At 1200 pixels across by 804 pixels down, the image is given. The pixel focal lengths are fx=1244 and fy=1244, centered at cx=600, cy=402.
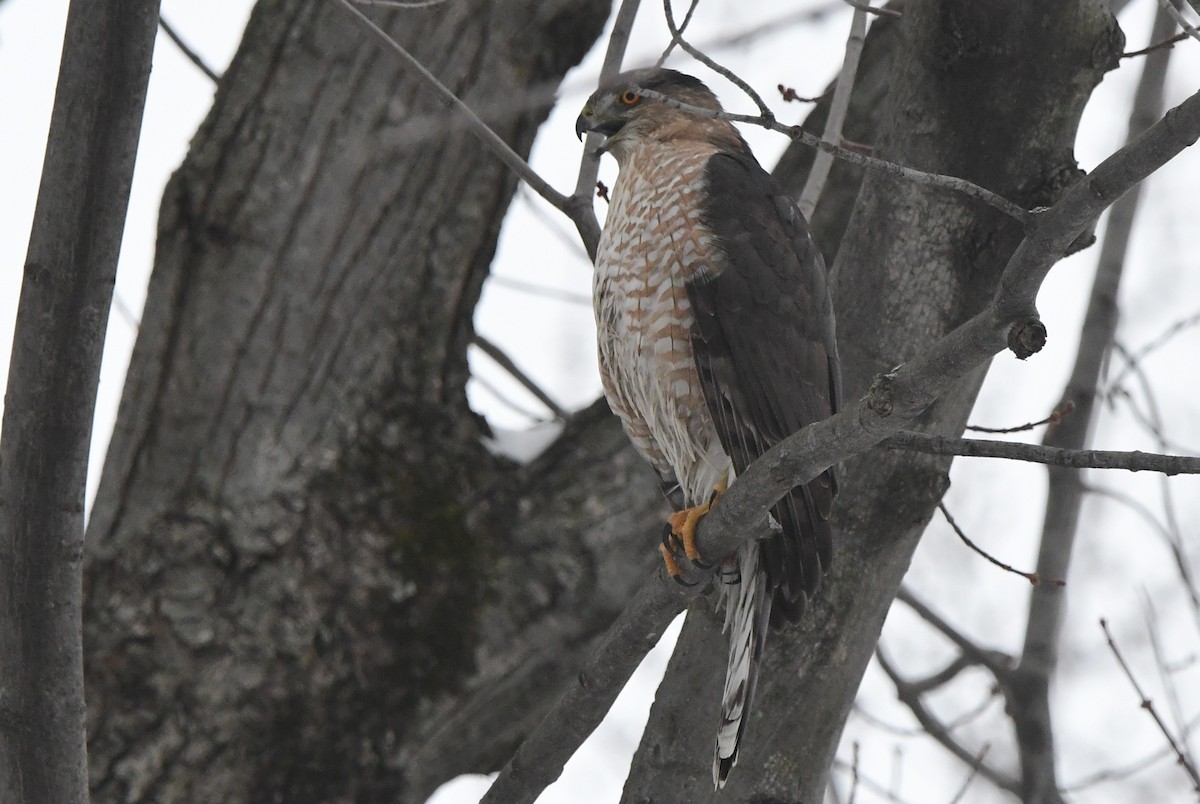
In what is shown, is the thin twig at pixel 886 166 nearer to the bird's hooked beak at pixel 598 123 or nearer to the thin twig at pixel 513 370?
Result: the bird's hooked beak at pixel 598 123

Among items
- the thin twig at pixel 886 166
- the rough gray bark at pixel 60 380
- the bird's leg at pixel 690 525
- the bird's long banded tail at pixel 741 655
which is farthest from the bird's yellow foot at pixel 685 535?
the rough gray bark at pixel 60 380

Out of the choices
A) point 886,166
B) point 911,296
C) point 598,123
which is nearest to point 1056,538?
point 911,296

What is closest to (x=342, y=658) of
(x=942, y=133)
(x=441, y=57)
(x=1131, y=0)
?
(x=441, y=57)

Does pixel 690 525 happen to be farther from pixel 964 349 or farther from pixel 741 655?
pixel 964 349

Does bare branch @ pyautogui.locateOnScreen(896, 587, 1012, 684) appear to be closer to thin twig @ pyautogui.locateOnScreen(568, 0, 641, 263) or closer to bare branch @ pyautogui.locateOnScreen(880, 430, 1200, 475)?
thin twig @ pyautogui.locateOnScreen(568, 0, 641, 263)

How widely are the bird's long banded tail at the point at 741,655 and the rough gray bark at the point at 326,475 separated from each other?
77cm

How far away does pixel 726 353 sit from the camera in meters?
3.08

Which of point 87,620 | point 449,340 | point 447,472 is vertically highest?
point 449,340

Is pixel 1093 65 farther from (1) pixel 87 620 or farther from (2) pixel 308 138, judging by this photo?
(1) pixel 87 620

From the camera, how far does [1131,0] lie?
4.16 metres

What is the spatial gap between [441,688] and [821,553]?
1315 mm

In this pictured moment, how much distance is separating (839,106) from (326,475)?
177cm

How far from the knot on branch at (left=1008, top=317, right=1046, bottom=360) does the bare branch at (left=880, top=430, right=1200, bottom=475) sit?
277 millimetres

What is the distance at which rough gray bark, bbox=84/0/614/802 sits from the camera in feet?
11.1
